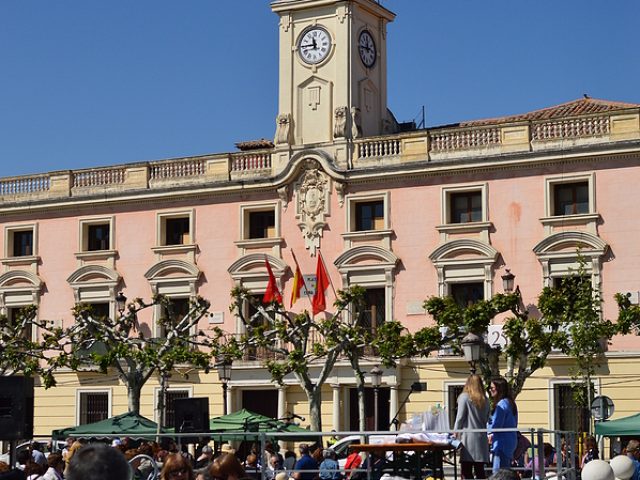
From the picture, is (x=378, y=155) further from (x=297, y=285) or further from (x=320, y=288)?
(x=297, y=285)

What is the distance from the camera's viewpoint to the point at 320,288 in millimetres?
38406

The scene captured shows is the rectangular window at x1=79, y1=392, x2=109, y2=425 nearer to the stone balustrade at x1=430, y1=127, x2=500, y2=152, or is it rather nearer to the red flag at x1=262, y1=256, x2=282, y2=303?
the red flag at x1=262, y1=256, x2=282, y2=303

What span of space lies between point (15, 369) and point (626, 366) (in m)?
16.7

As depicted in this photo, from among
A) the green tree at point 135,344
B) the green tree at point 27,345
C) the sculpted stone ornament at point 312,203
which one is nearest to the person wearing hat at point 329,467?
the green tree at point 135,344

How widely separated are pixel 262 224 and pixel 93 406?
7.65 meters

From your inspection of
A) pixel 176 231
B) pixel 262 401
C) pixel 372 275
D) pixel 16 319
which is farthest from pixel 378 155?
pixel 16 319

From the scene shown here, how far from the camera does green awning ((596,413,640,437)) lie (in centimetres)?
2592

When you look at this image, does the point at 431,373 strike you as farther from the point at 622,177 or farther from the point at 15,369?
the point at 15,369

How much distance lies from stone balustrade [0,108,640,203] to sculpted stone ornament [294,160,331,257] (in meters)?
0.94

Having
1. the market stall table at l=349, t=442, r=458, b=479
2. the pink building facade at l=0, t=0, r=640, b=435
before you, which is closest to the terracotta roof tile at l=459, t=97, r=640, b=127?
the pink building facade at l=0, t=0, r=640, b=435

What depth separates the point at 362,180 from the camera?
3872cm

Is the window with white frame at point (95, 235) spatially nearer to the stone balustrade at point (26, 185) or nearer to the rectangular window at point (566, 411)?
the stone balustrade at point (26, 185)

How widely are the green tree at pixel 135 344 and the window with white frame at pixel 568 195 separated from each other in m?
9.50

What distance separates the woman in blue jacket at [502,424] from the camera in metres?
12.8
